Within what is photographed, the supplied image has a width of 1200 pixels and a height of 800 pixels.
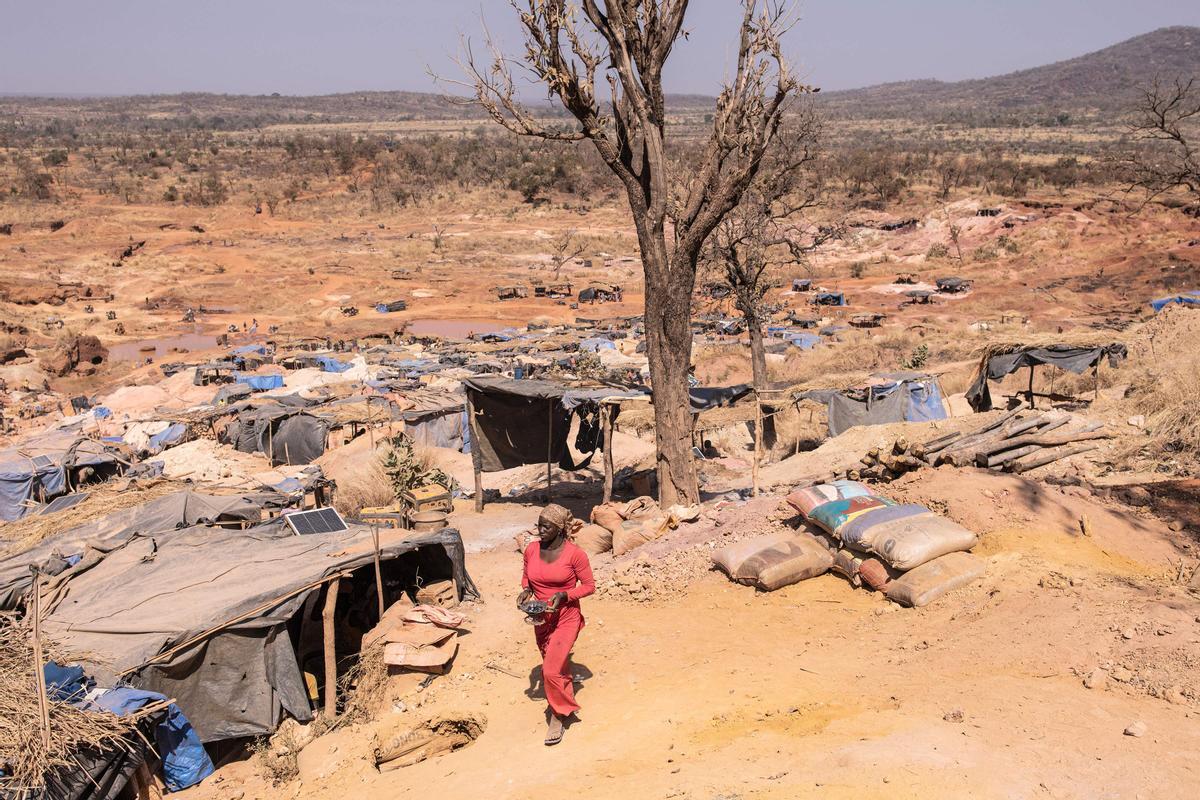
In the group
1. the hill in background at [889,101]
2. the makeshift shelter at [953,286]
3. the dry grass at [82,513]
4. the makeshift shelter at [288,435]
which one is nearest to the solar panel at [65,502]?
the dry grass at [82,513]

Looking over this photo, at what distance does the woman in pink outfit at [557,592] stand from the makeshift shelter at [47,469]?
11.9 metres

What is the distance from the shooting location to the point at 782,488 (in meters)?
11.0

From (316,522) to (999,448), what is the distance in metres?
7.82

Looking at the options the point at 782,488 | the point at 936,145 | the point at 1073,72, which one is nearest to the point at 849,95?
the point at 1073,72

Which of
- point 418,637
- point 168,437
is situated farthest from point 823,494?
point 168,437

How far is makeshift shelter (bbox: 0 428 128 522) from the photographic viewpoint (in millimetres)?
14000

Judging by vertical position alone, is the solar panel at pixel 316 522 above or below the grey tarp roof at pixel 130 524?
above

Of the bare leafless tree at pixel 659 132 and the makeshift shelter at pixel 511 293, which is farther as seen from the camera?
the makeshift shelter at pixel 511 293

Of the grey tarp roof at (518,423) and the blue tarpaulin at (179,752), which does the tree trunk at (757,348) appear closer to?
the grey tarp roof at (518,423)

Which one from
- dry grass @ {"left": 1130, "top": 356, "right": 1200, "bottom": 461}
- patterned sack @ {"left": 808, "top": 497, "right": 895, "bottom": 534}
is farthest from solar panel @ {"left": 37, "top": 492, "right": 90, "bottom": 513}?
dry grass @ {"left": 1130, "top": 356, "right": 1200, "bottom": 461}

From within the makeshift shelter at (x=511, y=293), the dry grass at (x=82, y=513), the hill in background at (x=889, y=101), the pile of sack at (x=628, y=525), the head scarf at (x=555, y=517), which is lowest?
the makeshift shelter at (x=511, y=293)

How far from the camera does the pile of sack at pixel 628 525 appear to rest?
9.23 metres

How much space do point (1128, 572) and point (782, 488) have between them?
4.61 meters

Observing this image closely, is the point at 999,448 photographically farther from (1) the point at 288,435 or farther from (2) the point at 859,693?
(1) the point at 288,435
